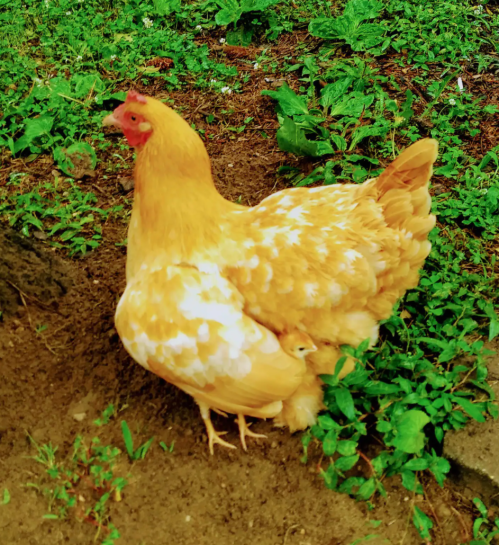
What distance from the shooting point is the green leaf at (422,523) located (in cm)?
211

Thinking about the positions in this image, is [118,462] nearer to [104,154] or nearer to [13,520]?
[13,520]

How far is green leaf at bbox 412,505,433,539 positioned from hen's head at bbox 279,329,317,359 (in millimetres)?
804

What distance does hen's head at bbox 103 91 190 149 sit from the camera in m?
2.12

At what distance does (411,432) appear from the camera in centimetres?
221

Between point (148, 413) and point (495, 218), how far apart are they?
2.50 metres

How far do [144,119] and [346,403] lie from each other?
5.06 ft

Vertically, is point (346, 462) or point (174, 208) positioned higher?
point (174, 208)

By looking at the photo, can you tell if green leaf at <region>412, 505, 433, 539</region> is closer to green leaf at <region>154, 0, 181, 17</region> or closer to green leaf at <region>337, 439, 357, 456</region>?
green leaf at <region>337, 439, 357, 456</region>

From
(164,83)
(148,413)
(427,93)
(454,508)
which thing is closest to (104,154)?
(164,83)

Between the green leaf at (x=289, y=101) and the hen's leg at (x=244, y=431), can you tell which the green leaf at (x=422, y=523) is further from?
the green leaf at (x=289, y=101)

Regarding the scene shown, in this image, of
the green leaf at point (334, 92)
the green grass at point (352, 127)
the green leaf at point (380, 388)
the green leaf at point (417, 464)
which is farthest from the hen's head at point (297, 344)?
the green leaf at point (334, 92)

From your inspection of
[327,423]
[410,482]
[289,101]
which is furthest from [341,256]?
[289,101]

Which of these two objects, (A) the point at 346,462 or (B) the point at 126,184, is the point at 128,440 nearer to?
(A) the point at 346,462

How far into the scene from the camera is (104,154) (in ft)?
12.6
